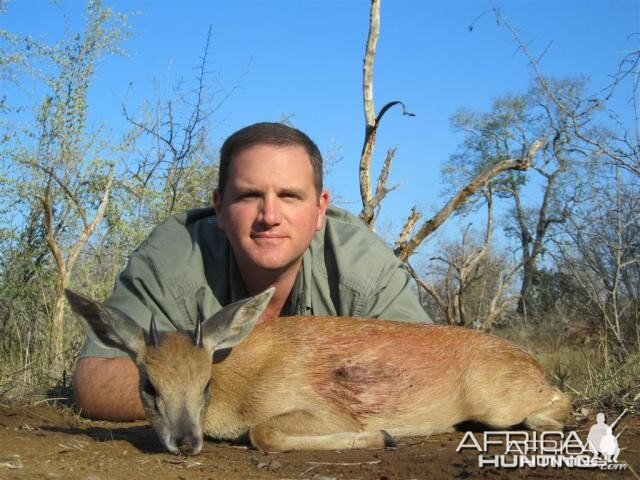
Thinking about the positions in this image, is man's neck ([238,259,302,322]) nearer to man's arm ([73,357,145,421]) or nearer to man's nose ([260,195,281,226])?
man's nose ([260,195,281,226])

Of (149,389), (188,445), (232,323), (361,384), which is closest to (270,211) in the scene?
(232,323)

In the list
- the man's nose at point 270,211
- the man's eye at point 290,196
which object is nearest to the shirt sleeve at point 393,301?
the man's eye at point 290,196

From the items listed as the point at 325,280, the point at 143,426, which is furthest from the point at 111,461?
the point at 325,280

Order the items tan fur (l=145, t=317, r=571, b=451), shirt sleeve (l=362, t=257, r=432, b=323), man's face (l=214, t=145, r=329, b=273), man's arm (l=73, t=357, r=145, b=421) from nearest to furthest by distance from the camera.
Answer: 1. tan fur (l=145, t=317, r=571, b=451)
2. man's arm (l=73, t=357, r=145, b=421)
3. man's face (l=214, t=145, r=329, b=273)
4. shirt sleeve (l=362, t=257, r=432, b=323)

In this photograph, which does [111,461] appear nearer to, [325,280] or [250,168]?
[250,168]

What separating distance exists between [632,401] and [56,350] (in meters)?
5.34

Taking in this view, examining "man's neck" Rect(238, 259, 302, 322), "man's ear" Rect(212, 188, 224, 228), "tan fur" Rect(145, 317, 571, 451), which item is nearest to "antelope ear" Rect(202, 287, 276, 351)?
"tan fur" Rect(145, 317, 571, 451)

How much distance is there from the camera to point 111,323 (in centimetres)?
455

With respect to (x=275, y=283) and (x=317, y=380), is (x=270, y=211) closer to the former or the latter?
(x=275, y=283)

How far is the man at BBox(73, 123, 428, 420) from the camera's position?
17.5 feet

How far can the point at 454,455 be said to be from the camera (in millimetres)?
4219

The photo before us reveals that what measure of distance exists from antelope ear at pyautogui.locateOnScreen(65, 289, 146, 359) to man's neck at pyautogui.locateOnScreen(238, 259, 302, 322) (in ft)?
4.34

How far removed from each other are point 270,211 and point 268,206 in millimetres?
49

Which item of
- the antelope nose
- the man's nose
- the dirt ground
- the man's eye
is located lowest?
the dirt ground
